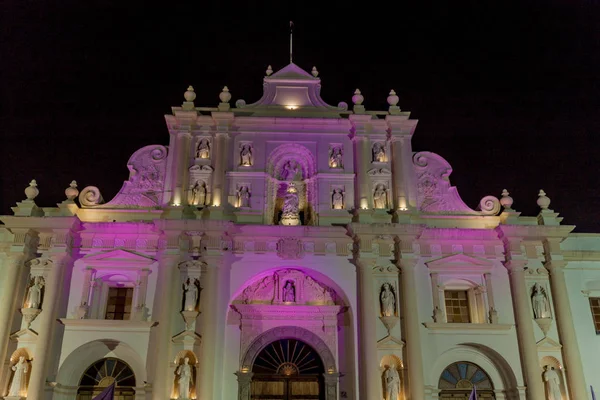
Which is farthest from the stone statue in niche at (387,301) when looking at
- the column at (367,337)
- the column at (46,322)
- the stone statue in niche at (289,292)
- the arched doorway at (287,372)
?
the column at (46,322)

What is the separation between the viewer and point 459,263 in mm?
22422

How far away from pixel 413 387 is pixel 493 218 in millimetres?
7689

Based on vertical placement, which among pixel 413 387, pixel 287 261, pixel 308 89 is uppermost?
pixel 308 89

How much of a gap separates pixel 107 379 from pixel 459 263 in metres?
13.6

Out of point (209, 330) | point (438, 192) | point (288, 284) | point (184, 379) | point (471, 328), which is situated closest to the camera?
point (184, 379)

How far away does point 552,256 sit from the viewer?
887 inches

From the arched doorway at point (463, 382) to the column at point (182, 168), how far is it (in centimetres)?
1190

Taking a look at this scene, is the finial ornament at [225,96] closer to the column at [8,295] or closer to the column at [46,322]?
the column at [46,322]

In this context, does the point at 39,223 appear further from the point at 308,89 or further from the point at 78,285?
the point at 308,89

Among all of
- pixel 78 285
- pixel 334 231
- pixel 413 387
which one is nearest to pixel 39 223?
pixel 78 285

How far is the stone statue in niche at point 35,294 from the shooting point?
2109 cm

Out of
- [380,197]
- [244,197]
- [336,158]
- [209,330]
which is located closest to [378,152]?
[336,158]

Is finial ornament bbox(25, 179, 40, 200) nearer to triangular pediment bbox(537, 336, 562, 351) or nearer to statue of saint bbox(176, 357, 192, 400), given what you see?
statue of saint bbox(176, 357, 192, 400)

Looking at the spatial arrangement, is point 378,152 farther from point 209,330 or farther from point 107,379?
point 107,379
